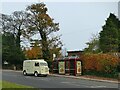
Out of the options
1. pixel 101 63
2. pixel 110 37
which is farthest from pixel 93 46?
pixel 101 63

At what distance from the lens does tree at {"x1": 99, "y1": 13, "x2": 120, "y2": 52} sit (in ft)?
205

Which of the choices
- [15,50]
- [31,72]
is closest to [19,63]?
[15,50]

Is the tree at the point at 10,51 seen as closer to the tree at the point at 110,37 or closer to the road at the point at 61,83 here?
the tree at the point at 110,37

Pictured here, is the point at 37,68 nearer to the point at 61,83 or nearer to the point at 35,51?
the point at 61,83

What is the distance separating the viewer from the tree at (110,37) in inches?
2466

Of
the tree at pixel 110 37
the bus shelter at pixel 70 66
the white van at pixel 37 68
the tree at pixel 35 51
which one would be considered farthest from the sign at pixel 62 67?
the tree at pixel 35 51

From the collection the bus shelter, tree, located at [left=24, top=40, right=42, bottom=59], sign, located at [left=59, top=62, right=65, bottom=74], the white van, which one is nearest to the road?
the white van

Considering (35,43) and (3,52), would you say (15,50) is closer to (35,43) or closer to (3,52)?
(3,52)

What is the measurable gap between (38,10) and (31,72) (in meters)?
22.5

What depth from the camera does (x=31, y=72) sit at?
5172 centimetres

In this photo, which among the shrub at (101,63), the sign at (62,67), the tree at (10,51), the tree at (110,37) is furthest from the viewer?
the tree at (10,51)

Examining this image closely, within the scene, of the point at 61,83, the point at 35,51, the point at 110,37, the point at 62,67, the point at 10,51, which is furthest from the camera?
the point at 10,51

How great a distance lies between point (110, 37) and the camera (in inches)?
2534

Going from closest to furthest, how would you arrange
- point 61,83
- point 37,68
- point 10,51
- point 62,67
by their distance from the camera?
point 61,83 → point 37,68 → point 62,67 → point 10,51
